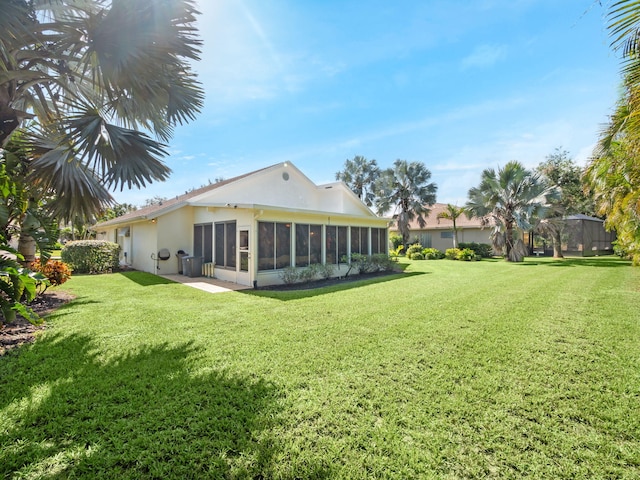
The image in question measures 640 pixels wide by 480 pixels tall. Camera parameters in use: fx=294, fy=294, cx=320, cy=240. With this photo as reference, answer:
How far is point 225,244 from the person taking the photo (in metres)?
11.8

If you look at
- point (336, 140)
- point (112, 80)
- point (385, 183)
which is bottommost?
point (112, 80)

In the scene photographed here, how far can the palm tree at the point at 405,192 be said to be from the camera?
25516mm

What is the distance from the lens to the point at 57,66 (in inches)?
229

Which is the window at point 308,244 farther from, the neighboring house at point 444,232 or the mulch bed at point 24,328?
the neighboring house at point 444,232

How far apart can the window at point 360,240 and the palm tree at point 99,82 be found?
9426mm

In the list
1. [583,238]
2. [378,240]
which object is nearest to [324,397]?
[378,240]

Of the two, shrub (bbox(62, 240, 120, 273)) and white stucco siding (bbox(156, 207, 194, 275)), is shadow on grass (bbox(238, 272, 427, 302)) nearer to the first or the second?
white stucco siding (bbox(156, 207, 194, 275))

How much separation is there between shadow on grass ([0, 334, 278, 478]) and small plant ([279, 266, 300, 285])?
22.4 ft

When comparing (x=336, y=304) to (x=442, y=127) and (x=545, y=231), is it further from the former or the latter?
Result: (x=545, y=231)

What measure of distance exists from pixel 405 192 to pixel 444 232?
22.4 ft

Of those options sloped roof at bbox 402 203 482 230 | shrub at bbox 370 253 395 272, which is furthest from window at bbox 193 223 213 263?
sloped roof at bbox 402 203 482 230

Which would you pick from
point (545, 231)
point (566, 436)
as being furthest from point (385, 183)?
point (566, 436)

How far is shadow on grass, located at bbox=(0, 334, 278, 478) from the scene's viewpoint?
223cm

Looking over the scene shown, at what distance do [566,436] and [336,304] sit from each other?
522cm
